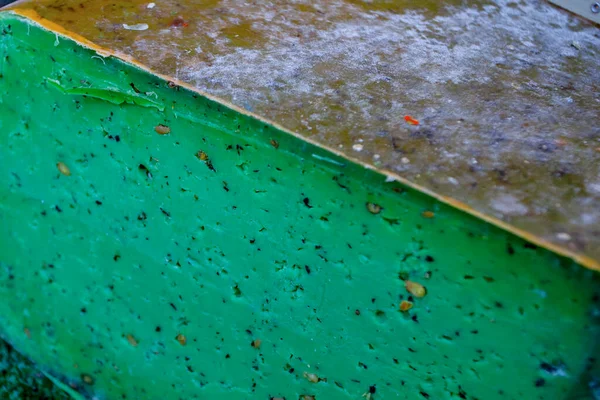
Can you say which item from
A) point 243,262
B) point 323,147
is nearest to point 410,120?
point 323,147

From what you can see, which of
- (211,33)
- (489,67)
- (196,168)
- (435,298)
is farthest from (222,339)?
(489,67)

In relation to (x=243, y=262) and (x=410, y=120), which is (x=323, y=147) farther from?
(x=243, y=262)

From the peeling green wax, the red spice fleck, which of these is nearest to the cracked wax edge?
the peeling green wax

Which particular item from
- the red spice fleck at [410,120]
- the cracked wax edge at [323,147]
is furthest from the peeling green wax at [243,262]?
the red spice fleck at [410,120]

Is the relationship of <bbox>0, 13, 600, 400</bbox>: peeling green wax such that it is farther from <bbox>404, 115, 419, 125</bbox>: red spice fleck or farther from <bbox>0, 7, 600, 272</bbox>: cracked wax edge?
<bbox>404, 115, 419, 125</bbox>: red spice fleck

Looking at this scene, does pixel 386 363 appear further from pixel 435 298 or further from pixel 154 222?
pixel 154 222

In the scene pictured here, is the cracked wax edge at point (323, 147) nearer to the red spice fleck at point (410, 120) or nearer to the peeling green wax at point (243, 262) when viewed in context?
the peeling green wax at point (243, 262)
